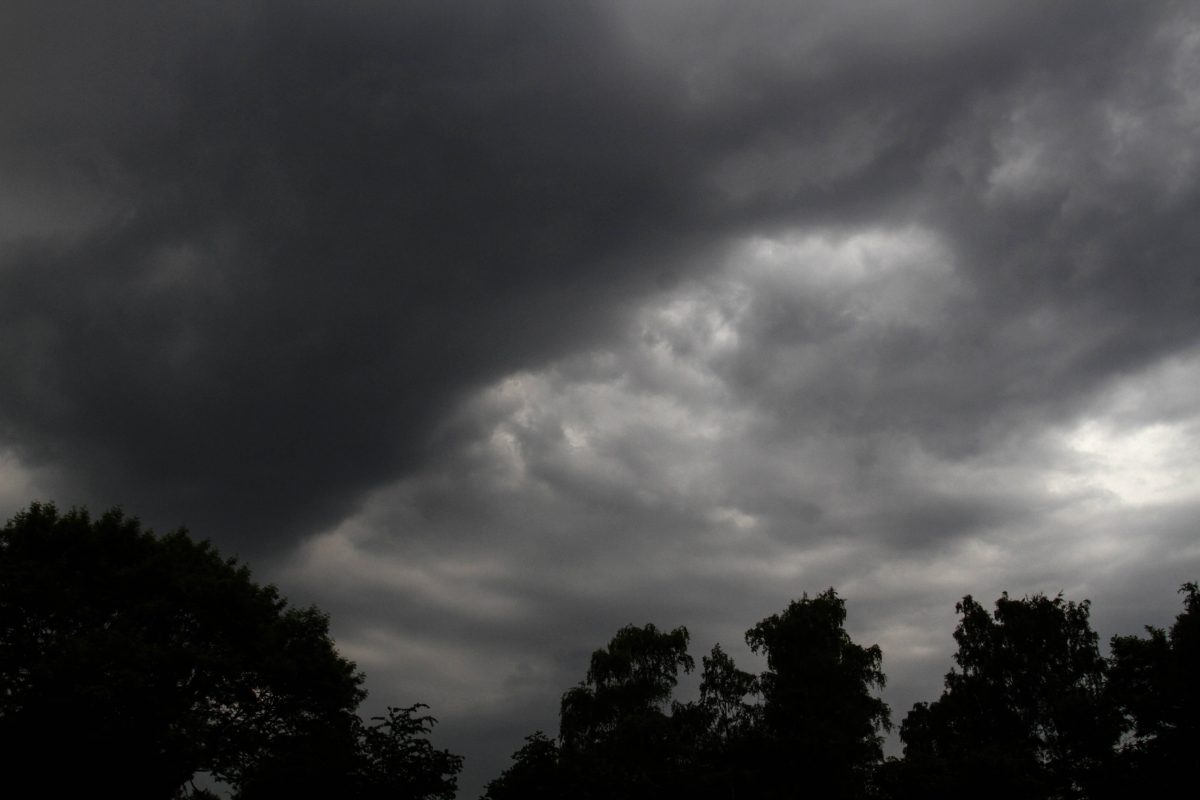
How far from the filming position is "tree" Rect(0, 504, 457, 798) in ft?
114

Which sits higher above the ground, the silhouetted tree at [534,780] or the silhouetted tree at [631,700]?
the silhouetted tree at [631,700]

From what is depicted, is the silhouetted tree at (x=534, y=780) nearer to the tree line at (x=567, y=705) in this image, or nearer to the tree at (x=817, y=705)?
the tree line at (x=567, y=705)

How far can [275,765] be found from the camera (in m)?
28.5

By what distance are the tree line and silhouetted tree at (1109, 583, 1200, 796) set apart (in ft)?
0.36

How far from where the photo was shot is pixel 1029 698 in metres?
60.1

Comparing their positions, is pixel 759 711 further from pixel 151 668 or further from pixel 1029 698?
pixel 151 668

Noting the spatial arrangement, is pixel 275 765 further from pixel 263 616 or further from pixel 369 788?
pixel 263 616

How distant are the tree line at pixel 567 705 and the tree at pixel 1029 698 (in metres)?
0.13

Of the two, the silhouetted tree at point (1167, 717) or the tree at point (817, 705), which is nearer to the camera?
the silhouetted tree at point (1167, 717)

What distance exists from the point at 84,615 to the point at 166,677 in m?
4.47

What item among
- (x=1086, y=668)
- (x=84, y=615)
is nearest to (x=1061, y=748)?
(x=1086, y=668)

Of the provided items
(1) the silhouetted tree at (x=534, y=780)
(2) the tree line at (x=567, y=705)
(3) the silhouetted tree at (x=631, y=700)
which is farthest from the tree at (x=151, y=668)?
(3) the silhouetted tree at (x=631, y=700)

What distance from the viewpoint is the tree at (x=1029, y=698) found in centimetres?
5350

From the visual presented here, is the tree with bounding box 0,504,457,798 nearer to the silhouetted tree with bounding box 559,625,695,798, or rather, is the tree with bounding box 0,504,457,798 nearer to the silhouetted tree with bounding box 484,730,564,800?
the silhouetted tree with bounding box 484,730,564,800
